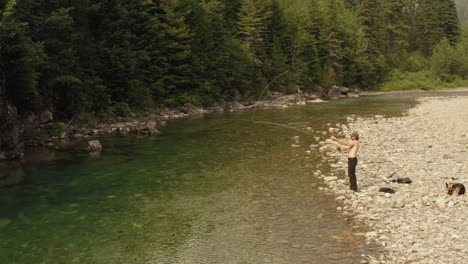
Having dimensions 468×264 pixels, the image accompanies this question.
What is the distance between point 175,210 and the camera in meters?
11.9

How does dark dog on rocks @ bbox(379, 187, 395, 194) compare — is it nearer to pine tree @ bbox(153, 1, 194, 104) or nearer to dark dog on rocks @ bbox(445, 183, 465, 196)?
dark dog on rocks @ bbox(445, 183, 465, 196)

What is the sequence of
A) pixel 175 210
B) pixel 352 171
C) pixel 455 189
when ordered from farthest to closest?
pixel 352 171 → pixel 175 210 → pixel 455 189

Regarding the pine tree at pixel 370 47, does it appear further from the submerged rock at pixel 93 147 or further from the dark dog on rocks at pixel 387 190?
the dark dog on rocks at pixel 387 190

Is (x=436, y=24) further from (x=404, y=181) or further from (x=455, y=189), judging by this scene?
(x=455, y=189)

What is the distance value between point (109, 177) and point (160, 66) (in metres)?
27.5

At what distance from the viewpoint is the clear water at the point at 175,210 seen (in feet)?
29.7

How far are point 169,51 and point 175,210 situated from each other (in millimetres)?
33397

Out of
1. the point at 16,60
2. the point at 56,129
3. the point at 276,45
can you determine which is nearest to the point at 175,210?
the point at 16,60

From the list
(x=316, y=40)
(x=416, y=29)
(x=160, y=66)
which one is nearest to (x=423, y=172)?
(x=160, y=66)

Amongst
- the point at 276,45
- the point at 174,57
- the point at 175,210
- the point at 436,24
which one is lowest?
the point at 175,210

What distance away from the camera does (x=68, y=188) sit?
47.3ft

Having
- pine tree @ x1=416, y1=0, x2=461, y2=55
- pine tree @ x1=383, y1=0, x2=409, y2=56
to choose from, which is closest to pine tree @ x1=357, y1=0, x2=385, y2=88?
pine tree @ x1=383, y1=0, x2=409, y2=56

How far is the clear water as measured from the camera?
356 inches

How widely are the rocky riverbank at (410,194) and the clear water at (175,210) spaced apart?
675 millimetres
